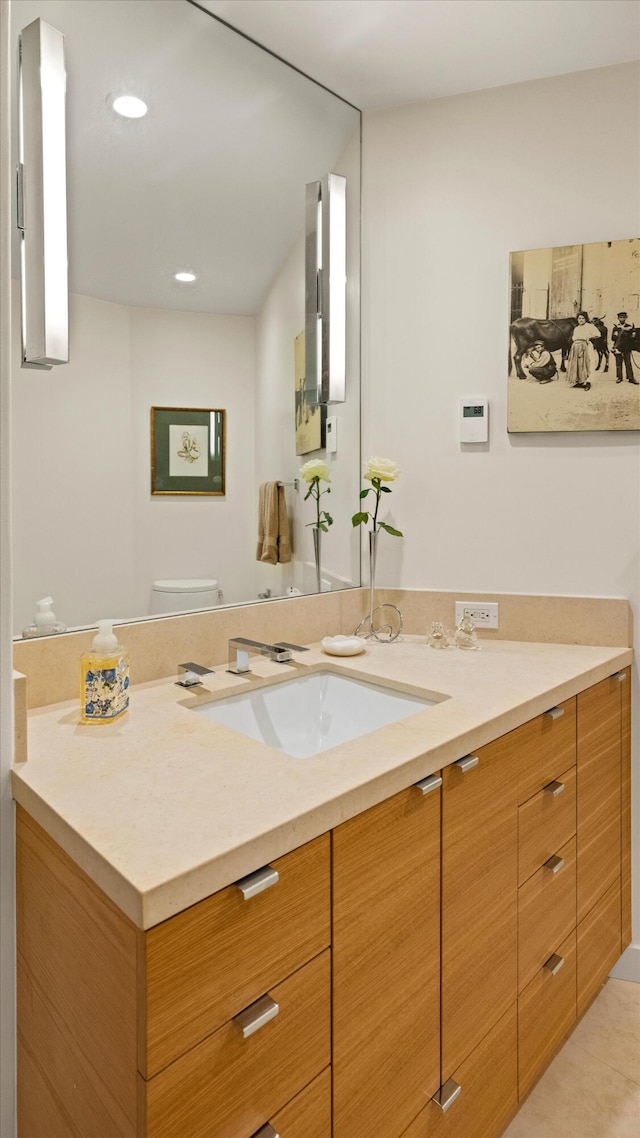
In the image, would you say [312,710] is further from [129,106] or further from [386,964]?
[129,106]

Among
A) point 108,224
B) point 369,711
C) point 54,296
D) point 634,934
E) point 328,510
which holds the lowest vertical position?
point 634,934

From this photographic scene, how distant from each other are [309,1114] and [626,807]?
1.27m

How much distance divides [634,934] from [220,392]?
6.13 ft

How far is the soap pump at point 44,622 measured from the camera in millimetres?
1251

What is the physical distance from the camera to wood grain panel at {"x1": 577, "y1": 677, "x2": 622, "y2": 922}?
1.52 meters

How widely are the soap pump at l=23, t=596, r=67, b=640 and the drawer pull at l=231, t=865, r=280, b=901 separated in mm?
731

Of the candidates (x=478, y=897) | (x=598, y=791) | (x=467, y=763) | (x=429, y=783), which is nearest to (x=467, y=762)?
(x=467, y=763)

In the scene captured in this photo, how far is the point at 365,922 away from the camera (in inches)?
35.9

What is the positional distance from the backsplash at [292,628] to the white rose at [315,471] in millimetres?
340

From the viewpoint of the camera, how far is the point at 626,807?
69.7 inches

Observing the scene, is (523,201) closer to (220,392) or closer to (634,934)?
(220,392)

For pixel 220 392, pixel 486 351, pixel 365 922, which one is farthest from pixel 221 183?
pixel 365 922

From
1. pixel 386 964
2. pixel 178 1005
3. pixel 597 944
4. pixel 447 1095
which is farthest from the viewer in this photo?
pixel 597 944

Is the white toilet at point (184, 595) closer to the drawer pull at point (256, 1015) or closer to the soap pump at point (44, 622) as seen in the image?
the soap pump at point (44, 622)
